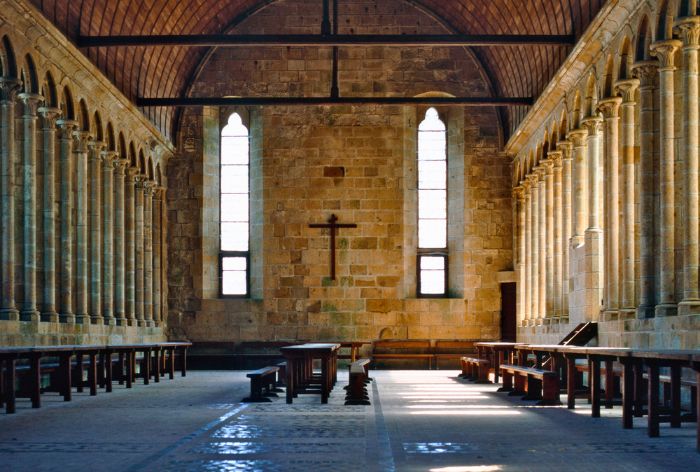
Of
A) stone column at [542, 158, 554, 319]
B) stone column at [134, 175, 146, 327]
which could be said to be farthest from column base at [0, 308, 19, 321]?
stone column at [542, 158, 554, 319]

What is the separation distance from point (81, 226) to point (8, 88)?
18.2 ft

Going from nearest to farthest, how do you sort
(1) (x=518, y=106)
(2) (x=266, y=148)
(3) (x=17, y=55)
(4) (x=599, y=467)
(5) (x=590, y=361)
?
(4) (x=599, y=467)
(5) (x=590, y=361)
(3) (x=17, y=55)
(1) (x=518, y=106)
(2) (x=266, y=148)

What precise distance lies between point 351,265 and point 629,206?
1319cm

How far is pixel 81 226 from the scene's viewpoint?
24375mm

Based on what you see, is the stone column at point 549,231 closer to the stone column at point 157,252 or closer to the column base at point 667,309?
the column base at point 667,309

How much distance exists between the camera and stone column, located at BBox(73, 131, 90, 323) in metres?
24.1

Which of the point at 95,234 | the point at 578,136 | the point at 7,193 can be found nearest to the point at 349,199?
the point at 95,234

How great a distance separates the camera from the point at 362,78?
1256 inches

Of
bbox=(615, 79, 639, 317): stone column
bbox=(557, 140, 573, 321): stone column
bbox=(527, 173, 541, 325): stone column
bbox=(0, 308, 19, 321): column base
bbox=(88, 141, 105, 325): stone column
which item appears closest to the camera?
bbox=(0, 308, 19, 321): column base

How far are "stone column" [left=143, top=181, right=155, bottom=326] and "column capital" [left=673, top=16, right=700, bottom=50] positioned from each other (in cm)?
1737

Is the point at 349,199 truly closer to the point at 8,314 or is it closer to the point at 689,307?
the point at 8,314

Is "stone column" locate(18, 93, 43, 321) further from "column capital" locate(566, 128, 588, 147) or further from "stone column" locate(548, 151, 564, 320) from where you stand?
"stone column" locate(548, 151, 564, 320)

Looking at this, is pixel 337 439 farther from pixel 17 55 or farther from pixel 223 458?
pixel 17 55

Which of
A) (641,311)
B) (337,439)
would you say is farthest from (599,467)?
(641,311)
